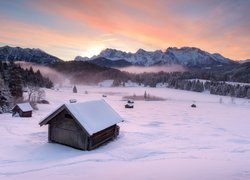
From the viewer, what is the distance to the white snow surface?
21.2 m

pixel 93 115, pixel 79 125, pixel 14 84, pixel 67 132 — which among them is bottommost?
pixel 67 132

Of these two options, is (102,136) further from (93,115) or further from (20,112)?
(20,112)

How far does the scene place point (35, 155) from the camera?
18875 mm

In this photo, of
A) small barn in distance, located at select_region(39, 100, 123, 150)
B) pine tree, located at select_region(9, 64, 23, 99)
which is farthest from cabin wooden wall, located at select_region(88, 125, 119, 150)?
pine tree, located at select_region(9, 64, 23, 99)

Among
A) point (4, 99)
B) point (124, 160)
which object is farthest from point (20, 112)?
point (124, 160)

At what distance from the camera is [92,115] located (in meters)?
23.2

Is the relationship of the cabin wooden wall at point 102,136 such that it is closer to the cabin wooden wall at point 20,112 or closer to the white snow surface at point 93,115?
the white snow surface at point 93,115

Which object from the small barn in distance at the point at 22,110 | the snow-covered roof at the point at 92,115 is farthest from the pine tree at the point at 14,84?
the snow-covered roof at the point at 92,115

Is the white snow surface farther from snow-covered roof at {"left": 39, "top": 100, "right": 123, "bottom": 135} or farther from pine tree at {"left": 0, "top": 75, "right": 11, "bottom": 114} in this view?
pine tree at {"left": 0, "top": 75, "right": 11, "bottom": 114}

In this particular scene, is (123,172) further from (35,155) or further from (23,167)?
(35,155)

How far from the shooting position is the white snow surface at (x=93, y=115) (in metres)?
21.2

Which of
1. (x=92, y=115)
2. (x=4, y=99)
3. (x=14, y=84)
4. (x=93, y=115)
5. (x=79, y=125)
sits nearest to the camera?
(x=79, y=125)

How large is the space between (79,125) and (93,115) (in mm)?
2510

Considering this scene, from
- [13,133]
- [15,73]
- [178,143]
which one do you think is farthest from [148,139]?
[15,73]
